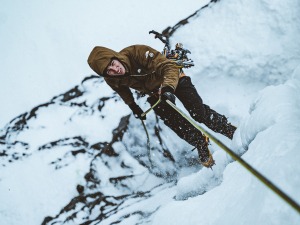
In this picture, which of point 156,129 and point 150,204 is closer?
point 150,204

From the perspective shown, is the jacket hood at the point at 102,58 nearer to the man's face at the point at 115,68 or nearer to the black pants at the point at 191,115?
the man's face at the point at 115,68

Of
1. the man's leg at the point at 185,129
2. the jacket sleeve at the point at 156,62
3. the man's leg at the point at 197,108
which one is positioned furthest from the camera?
the man's leg at the point at 185,129

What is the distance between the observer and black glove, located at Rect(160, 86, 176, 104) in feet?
6.48

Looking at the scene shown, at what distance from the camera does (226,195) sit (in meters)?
1.39

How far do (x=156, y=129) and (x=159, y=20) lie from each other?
1931mm

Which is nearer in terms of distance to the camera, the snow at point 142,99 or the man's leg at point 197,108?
the man's leg at point 197,108

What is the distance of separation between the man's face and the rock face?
159 centimetres

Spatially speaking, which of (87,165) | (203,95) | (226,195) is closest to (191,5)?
(203,95)

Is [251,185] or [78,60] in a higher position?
[78,60]

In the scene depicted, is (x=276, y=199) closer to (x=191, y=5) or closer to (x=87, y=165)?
(x=87, y=165)

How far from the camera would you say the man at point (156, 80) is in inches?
92.4

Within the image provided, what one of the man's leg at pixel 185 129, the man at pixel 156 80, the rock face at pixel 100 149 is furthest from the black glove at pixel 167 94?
the rock face at pixel 100 149

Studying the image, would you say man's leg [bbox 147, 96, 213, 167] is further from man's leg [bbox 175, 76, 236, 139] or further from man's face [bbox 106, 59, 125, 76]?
man's face [bbox 106, 59, 125, 76]

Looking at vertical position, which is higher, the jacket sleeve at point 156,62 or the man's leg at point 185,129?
the jacket sleeve at point 156,62
